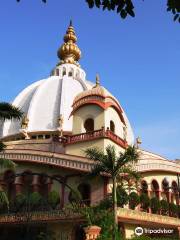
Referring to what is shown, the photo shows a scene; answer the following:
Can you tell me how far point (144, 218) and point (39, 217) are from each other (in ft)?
20.5

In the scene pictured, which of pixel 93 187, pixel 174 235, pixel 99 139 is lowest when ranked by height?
pixel 174 235

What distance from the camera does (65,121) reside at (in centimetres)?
3709

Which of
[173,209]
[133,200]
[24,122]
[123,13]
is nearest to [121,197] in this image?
[133,200]

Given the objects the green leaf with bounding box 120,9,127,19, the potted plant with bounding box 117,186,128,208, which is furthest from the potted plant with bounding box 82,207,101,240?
the green leaf with bounding box 120,9,127,19

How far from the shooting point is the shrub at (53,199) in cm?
2439

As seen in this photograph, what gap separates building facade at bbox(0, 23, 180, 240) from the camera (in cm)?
2319

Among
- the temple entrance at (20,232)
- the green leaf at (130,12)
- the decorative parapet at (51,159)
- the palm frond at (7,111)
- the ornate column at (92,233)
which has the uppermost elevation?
the decorative parapet at (51,159)

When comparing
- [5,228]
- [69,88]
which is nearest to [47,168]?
[5,228]

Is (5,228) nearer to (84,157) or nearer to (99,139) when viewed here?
(84,157)

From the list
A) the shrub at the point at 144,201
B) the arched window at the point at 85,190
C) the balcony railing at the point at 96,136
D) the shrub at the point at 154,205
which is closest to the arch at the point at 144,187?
the shrub at the point at 154,205

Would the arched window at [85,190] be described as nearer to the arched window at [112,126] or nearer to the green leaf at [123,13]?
the arched window at [112,126]

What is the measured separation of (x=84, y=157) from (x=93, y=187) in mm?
2125

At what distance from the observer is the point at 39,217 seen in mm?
22797

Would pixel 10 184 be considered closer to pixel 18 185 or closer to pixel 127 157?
pixel 18 185
